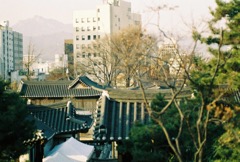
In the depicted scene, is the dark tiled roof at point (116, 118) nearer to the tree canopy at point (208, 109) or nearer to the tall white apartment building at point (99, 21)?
the tree canopy at point (208, 109)

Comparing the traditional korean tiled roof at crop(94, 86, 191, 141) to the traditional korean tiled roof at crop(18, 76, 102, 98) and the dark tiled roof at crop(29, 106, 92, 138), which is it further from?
the traditional korean tiled roof at crop(18, 76, 102, 98)

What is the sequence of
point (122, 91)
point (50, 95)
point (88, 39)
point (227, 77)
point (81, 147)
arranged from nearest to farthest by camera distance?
point (227, 77) < point (122, 91) < point (81, 147) < point (50, 95) < point (88, 39)

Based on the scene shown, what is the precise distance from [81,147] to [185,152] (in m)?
10.2

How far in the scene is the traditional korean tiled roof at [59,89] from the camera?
31.8m

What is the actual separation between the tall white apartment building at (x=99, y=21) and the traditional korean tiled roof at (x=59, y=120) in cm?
5150

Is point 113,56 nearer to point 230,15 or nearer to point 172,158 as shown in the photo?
point 230,15

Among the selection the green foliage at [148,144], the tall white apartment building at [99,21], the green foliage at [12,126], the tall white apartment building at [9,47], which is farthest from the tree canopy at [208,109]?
the tall white apartment building at [9,47]

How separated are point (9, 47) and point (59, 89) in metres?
53.1

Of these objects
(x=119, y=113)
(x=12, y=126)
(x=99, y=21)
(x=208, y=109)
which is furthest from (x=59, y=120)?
(x=99, y=21)

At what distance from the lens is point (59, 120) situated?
20797mm

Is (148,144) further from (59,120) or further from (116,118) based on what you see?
(59,120)

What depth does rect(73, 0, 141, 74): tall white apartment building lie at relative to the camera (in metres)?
72.2

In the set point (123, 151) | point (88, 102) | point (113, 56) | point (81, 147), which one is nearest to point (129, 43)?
point (113, 56)

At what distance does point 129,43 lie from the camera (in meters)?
39.5
